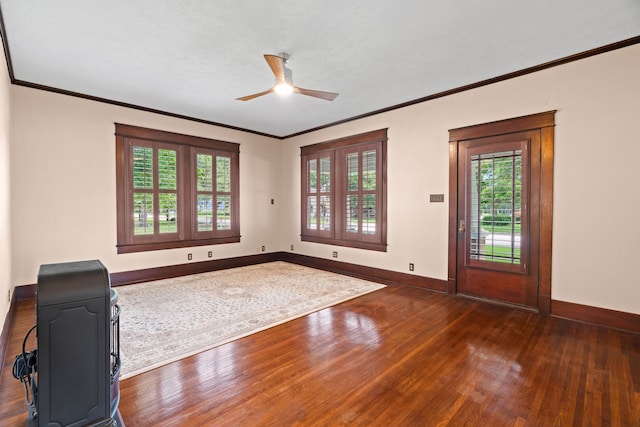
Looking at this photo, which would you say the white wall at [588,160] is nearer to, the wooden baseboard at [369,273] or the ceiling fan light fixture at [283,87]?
the wooden baseboard at [369,273]

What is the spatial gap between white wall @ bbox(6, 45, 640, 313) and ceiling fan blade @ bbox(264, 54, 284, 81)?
2.53m

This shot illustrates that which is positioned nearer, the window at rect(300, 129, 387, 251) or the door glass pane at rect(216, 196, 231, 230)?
the window at rect(300, 129, 387, 251)

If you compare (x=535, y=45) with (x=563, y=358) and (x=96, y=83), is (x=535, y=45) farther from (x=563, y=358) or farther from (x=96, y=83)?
(x=96, y=83)

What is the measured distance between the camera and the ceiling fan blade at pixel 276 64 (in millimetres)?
2967

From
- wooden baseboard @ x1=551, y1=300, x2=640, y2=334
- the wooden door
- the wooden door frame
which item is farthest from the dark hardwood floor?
the wooden door

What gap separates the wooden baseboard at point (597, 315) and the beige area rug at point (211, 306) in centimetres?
225

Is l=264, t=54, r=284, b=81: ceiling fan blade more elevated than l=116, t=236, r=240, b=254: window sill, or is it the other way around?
l=264, t=54, r=284, b=81: ceiling fan blade

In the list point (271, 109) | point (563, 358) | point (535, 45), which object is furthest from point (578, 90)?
point (271, 109)

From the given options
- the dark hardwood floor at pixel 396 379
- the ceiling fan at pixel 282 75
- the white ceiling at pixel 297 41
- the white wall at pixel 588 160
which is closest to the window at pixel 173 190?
the white ceiling at pixel 297 41

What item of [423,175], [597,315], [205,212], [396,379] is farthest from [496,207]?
[205,212]

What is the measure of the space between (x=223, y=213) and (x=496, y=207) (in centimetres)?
478

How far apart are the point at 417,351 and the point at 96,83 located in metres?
5.01

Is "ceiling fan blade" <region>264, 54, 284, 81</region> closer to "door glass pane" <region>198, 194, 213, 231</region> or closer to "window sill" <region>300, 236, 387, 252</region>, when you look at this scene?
"window sill" <region>300, 236, 387, 252</region>

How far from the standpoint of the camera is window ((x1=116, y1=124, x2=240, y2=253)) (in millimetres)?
5047
